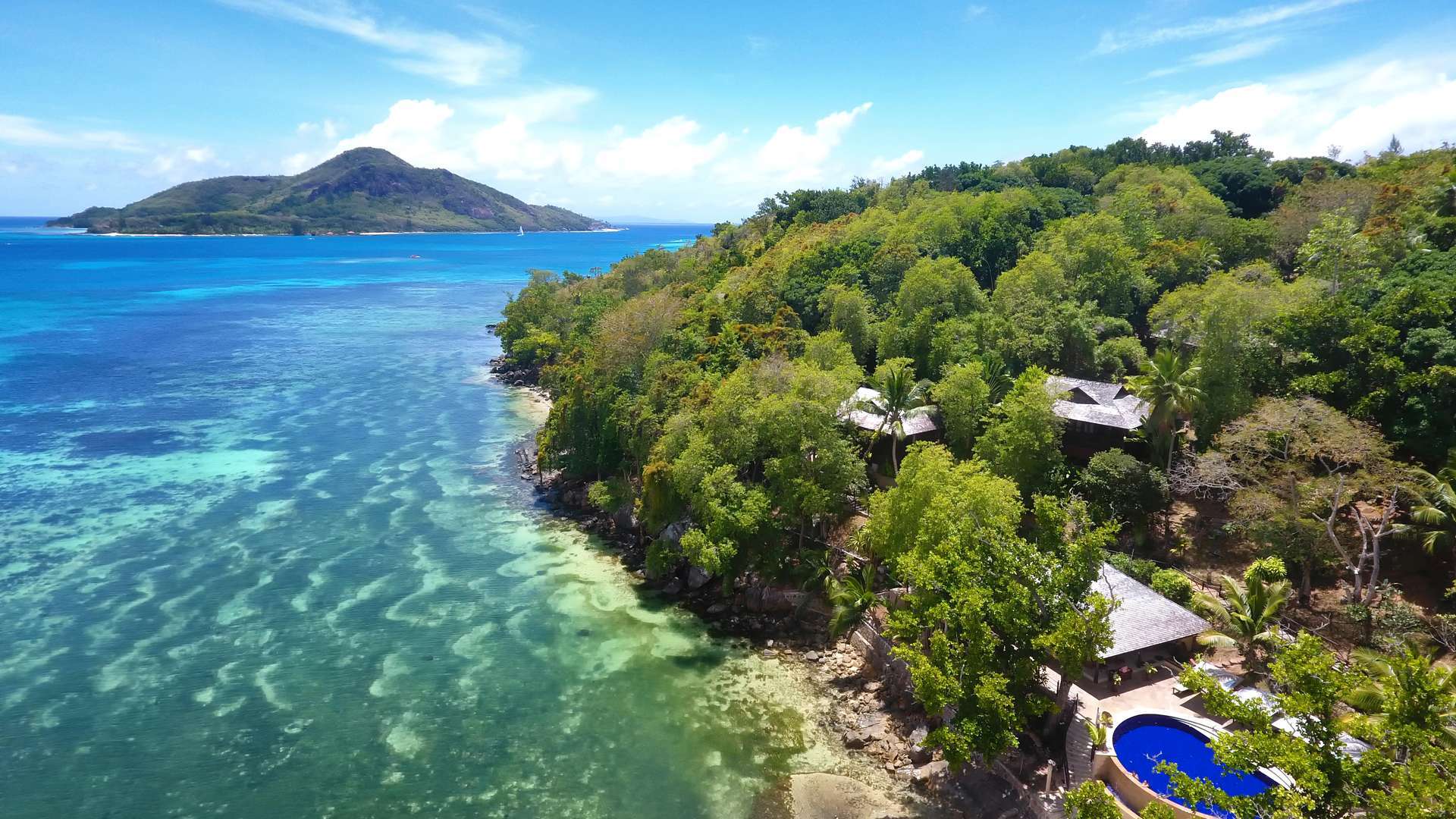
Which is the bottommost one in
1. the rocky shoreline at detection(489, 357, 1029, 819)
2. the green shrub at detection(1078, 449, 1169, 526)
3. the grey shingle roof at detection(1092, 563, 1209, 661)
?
the rocky shoreline at detection(489, 357, 1029, 819)

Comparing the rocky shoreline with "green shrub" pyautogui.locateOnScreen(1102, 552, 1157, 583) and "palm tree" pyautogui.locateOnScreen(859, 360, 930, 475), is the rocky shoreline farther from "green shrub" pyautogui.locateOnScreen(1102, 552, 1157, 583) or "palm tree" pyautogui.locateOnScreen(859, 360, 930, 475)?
"green shrub" pyautogui.locateOnScreen(1102, 552, 1157, 583)

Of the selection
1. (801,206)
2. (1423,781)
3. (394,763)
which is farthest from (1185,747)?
(801,206)

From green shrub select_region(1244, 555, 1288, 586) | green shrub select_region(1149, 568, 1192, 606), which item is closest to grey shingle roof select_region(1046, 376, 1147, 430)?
green shrub select_region(1149, 568, 1192, 606)

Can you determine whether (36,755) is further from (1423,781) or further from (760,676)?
(1423,781)

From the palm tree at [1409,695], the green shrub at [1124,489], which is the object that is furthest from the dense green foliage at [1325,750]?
the green shrub at [1124,489]

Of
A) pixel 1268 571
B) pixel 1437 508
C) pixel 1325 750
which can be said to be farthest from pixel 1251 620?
pixel 1325 750

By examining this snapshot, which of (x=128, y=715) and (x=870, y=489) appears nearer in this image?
(x=128, y=715)
